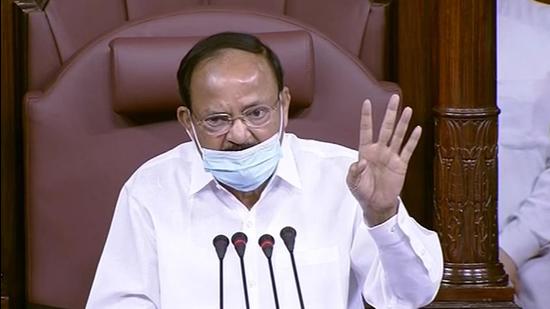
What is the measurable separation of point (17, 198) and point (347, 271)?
1071 mm

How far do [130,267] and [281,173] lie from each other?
0.34m

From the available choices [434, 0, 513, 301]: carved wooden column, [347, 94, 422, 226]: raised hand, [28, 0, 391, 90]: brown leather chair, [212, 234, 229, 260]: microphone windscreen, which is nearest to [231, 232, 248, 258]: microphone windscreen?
[212, 234, 229, 260]: microphone windscreen

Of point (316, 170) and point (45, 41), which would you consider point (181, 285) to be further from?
point (45, 41)

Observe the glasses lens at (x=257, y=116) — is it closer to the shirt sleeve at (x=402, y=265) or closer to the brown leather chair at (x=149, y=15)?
the shirt sleeve at (x=402, y=265)

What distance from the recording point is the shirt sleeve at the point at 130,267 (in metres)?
2.11

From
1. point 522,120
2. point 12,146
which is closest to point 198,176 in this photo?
point 12,146

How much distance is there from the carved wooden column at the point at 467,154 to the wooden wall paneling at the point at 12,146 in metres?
1.05

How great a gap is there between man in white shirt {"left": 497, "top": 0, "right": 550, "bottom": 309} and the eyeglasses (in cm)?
90

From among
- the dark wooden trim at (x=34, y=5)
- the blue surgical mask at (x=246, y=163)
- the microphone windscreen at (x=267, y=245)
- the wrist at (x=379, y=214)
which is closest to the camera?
the microphone windscreen at (x=267, y=245)

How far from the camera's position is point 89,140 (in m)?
2.58

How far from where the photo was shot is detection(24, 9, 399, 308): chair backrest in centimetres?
255

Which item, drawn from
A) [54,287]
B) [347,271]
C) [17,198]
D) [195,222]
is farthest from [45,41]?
[347,271]

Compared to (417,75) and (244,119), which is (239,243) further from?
(417,75)

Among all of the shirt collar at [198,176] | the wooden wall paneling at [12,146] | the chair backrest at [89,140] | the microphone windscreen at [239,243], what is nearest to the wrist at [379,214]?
the microphone windscreen at [239,243]
